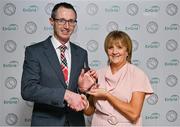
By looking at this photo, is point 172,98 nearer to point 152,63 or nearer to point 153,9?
point 152,63

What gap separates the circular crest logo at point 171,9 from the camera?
8.98 feet

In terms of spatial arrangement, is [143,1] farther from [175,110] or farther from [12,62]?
[12,62]

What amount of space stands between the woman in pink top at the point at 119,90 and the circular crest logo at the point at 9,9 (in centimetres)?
114

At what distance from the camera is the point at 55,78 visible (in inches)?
74.1

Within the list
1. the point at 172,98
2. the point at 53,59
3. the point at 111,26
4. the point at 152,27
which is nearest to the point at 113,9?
the point at 111,26

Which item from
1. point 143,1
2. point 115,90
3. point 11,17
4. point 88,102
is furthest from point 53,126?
point 143,1

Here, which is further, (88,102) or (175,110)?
(175,110)

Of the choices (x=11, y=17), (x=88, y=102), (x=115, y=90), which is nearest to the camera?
(x=115, y=90)

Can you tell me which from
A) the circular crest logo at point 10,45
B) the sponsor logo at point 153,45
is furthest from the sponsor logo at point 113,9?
the circular crest logo at point 10,45

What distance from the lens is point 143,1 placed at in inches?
108

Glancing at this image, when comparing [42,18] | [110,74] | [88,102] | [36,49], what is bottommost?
[88,102]

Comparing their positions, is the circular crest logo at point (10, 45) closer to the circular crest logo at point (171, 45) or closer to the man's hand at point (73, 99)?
the man's hand at point (73, 99)

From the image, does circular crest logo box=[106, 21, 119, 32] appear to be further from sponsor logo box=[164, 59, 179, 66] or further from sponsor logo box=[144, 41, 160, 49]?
sponsor logo box=[164, 59, 179, 66]

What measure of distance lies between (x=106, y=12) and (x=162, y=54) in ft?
1.92
